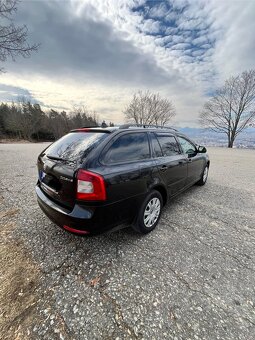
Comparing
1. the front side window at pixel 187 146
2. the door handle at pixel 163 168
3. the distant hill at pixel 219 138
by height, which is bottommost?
the distant hill at pixel 219 138

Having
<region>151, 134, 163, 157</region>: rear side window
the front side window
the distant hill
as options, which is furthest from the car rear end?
the distant hill

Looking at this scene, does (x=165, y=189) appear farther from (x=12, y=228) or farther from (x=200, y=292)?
(x=12, y=228)

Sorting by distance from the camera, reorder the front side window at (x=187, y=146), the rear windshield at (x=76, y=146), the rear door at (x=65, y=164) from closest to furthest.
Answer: the rear door at (x=65, y=164)
the rear windshield at (x=76, y=146)
the front side window at (x=187, y=146)

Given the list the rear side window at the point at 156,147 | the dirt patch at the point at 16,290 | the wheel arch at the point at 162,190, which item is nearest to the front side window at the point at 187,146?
the rear side window at the point at 156,147

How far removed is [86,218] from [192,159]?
307 cm

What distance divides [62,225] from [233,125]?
3221cm

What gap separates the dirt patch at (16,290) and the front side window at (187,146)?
139 inches

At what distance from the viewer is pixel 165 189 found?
3.03 metres

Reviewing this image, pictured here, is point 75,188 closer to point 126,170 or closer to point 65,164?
point 65,164

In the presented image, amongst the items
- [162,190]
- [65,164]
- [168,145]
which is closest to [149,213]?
[162,190]

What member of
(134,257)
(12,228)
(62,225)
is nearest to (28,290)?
(62,225)

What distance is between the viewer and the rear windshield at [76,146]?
7.14 ft

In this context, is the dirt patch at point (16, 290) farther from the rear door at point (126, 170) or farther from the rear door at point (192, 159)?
the rear door at point (192, 159)

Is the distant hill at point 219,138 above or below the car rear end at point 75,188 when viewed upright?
below
